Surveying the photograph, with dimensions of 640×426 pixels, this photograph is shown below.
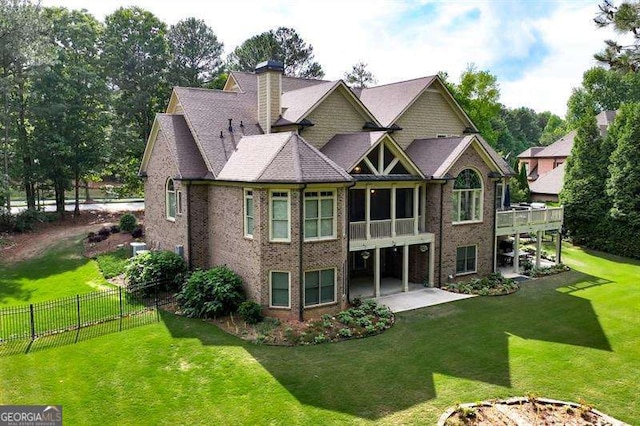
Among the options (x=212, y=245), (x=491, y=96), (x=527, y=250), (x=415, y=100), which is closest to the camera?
(x=212, y=245)

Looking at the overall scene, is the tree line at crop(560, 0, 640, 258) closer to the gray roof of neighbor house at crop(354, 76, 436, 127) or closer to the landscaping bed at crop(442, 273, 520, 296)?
the landscaping bed at crop(442, 273, 520, 296)

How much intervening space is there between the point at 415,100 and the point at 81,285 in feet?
59.4

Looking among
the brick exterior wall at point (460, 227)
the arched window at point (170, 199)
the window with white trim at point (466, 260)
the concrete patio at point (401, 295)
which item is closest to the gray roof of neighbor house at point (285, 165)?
the arched window at point (170, 199)

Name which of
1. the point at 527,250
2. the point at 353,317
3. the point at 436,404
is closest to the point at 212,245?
the point at 353,317

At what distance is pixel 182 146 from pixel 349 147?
290 inches

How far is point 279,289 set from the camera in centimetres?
1661

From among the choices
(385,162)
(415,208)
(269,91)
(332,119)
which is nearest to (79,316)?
(269,91)

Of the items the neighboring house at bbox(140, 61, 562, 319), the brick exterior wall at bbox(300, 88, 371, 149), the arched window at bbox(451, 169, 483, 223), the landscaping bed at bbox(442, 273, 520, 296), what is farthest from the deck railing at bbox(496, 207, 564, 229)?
the brick exterior wall at bbox(300, 88, 371, 149)

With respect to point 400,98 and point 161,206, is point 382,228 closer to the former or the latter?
point 400,98

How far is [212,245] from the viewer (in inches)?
792

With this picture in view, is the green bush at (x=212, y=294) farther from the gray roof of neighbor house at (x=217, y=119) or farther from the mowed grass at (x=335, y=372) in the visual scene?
the gray roof of neighbor house at (x=217, y=119)


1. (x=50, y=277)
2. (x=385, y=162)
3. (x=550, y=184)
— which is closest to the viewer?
(x=385, y=162)

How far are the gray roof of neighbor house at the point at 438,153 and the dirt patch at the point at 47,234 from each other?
2132 cm

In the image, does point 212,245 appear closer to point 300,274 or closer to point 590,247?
point 300,274
